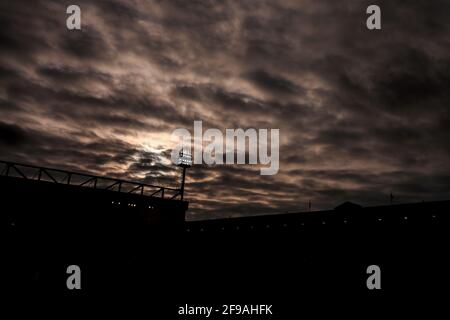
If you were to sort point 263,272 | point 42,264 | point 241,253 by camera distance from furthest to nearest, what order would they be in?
point 241,253 → point 263,272 → point 42,264

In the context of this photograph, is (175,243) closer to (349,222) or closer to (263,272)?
(263,272)

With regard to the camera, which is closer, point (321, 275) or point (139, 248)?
point (321, 275)

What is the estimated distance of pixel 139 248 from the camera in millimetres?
31469

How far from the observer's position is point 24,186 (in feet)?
89.0

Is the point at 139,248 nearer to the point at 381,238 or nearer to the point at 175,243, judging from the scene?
the point at 175,243
